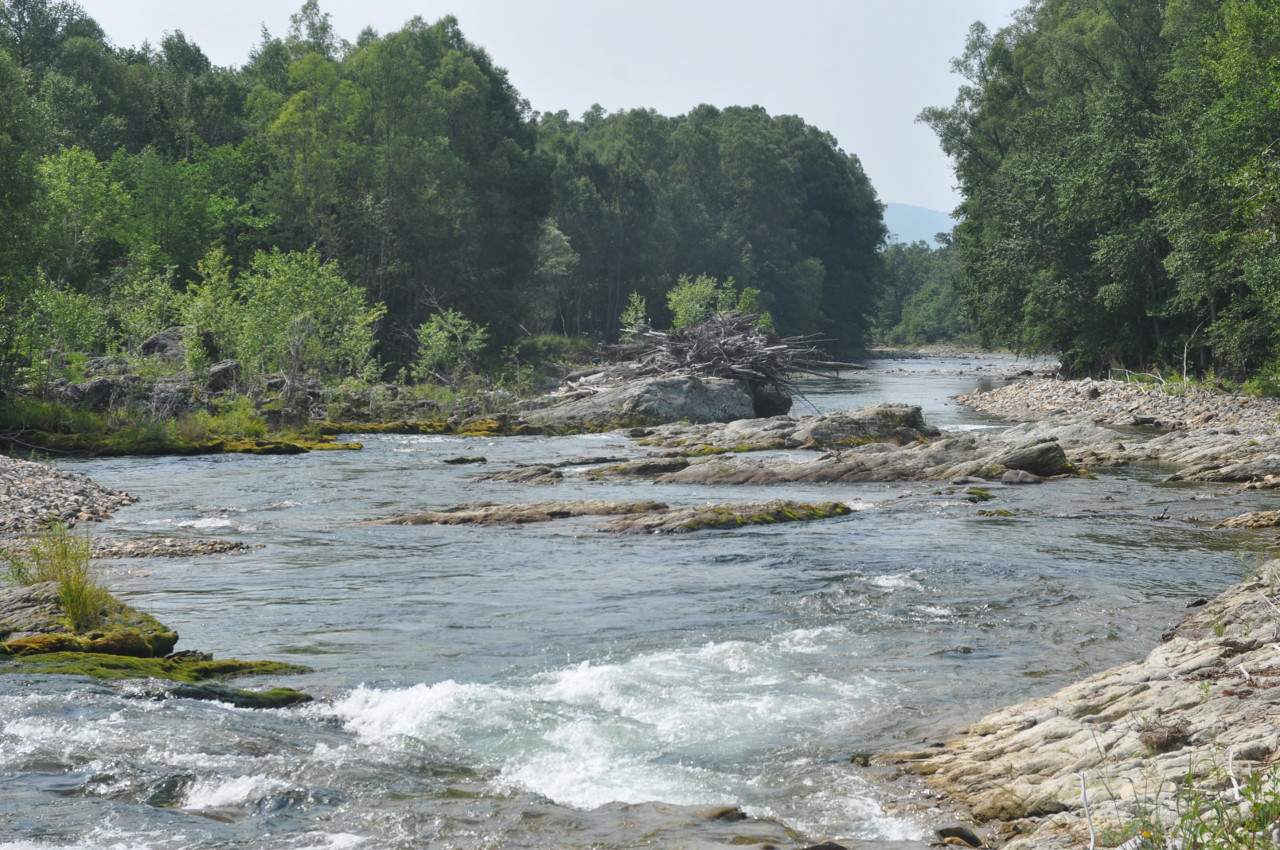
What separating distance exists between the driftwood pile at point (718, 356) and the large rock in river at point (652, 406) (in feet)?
2.92

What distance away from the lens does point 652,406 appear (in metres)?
37.0

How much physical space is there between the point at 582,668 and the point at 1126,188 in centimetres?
3758

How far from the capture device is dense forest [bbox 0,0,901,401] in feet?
115

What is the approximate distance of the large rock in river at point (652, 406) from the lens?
36.8m

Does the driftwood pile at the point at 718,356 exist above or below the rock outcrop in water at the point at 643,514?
above

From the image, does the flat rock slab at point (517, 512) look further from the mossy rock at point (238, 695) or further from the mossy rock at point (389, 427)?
the mossy rock at point (389, 427)

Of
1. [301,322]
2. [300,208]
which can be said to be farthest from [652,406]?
[300,208]

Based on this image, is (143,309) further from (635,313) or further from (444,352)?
(635,313)

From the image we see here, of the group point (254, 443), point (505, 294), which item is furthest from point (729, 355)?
point (505, 294)

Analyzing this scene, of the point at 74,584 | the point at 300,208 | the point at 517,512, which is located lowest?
the point at 517,512

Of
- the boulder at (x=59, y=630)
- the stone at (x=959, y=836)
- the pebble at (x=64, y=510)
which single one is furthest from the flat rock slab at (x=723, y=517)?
the stone at (x=959, y=836)

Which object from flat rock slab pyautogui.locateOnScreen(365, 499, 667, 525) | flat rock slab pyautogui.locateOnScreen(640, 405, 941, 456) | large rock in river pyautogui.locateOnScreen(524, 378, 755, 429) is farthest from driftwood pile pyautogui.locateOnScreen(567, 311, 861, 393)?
flat rock slab pyautogui.locateOnScreen(365, 499, 667, 525)

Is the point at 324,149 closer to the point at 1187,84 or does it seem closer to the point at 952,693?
the point at 1187,84

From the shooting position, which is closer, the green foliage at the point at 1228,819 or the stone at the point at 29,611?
Result: the green foliage at the point at 1228,819
